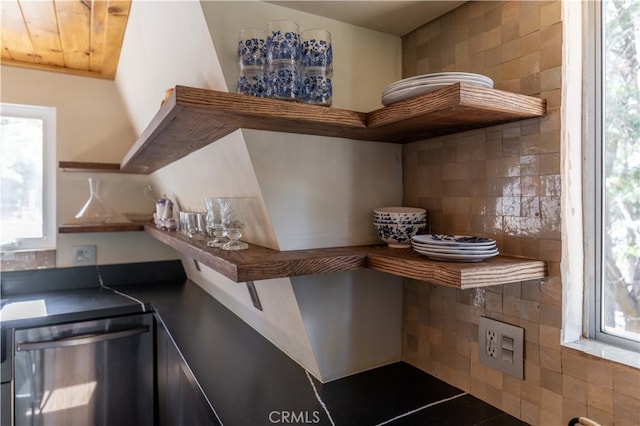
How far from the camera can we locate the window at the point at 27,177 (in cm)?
215

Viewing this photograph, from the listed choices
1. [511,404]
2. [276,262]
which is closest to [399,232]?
[276,262]

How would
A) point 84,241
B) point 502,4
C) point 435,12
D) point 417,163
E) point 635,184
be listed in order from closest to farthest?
1. point 635,184
2. point 502,4
3. point 435,12
4. point 417,163
5. point 84,241

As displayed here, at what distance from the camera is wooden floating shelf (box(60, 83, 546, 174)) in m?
0.76

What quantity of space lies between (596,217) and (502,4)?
56 cm

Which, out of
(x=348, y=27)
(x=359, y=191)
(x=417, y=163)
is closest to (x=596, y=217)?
(x=417, y=163)

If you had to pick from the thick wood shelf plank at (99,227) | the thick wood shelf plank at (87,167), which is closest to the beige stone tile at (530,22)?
Result: the thick wood shelf plank at (99,227)

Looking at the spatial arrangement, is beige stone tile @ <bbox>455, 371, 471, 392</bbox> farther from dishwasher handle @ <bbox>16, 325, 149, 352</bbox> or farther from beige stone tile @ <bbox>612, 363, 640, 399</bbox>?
dishwasher handle @ <bbox>16, 325, 149, 352</bbox>

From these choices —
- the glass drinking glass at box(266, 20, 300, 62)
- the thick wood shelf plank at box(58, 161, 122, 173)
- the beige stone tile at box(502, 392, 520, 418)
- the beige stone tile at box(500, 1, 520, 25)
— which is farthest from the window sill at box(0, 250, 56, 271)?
the beige stone tile at box(500, 1, 520, 25)

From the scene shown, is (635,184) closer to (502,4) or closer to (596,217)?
(596,217)

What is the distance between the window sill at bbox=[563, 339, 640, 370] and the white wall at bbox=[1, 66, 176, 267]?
91.1 inches

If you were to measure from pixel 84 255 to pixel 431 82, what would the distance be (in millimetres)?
2281

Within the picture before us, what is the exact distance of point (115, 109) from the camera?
→ 2.37 meters

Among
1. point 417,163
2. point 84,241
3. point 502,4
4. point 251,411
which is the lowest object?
point 251,411

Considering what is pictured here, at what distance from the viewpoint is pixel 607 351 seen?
Answer: 0.80m
